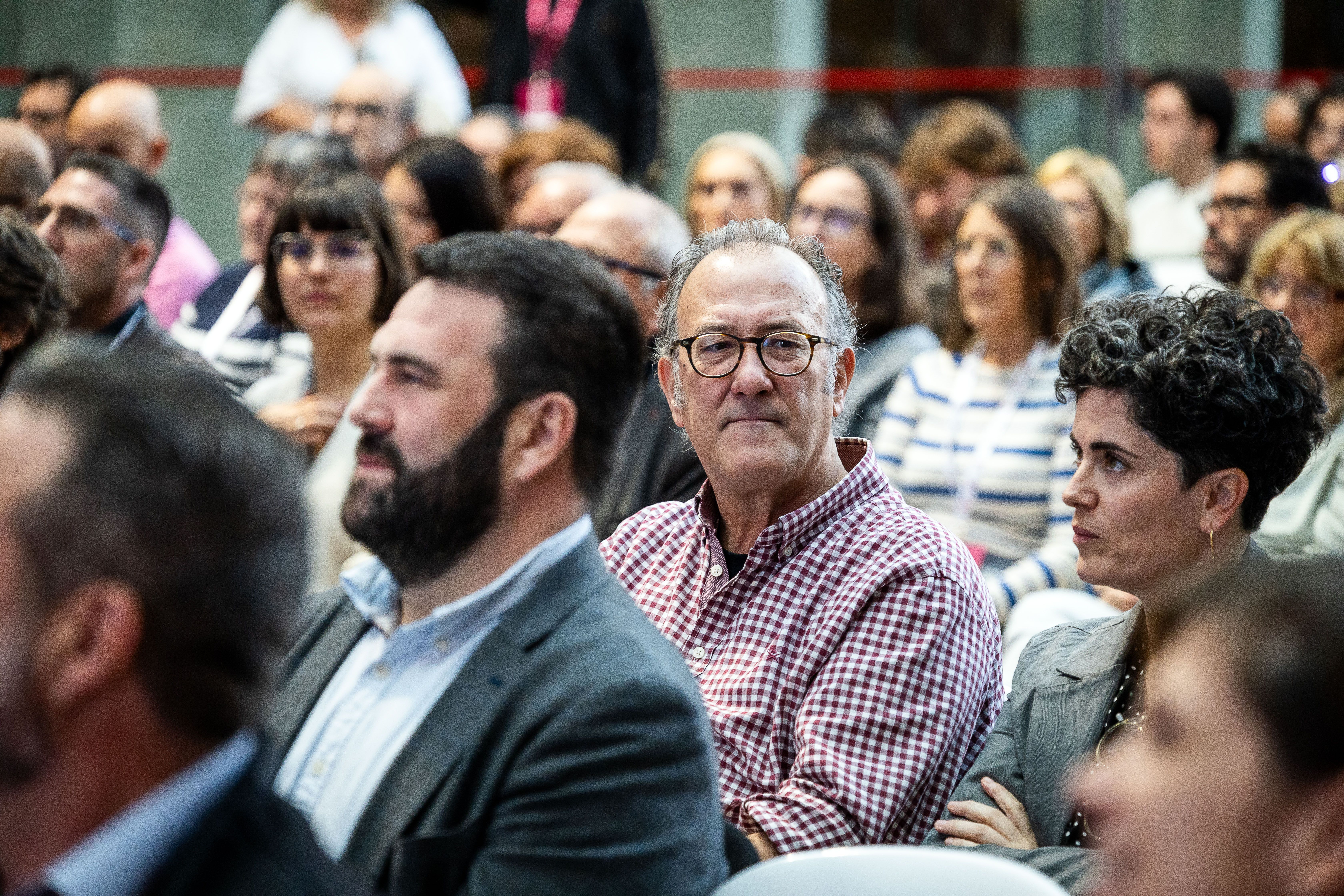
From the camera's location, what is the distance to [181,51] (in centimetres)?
686

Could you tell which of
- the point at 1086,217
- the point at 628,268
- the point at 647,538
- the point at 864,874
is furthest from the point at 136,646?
the point at 1086,217

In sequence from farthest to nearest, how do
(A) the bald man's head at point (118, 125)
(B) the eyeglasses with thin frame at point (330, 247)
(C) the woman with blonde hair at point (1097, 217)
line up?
(A) the bald man's head at point (118, 125), (C) the woman with blonde hair at point (1097, 217), (B) the eyeglasses with thin frame at point (330, 247)

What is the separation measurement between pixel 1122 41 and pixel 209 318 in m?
4.92

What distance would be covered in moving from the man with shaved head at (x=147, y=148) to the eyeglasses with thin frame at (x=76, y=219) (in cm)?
80

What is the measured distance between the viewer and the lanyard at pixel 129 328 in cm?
359

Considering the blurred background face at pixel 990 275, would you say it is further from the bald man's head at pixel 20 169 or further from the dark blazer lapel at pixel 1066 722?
the bald man's head at pixel 20 169

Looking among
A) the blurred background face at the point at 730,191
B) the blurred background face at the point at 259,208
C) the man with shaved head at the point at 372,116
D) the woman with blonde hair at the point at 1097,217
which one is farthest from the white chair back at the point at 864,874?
the man with shaved head at the point at 372,116

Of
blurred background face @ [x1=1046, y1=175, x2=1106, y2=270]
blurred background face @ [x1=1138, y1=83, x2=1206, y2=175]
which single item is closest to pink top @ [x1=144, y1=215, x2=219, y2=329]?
blurred background face @ [x1=1046, y1=175, x2=1106, y2=270]

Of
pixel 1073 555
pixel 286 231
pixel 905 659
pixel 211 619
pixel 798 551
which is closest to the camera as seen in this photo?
pixel 211 619

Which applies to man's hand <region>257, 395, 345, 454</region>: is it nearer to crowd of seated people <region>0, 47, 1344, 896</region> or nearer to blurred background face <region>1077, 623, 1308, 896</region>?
crowd of seated people <region>0, 47, 1344, 896</region>

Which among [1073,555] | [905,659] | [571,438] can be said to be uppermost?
[571,438]

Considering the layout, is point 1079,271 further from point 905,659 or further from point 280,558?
point 280,558

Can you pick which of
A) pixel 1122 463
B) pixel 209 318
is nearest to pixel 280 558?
pixel 1122 463

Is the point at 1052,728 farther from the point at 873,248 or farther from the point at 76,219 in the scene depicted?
the point at 76,219
